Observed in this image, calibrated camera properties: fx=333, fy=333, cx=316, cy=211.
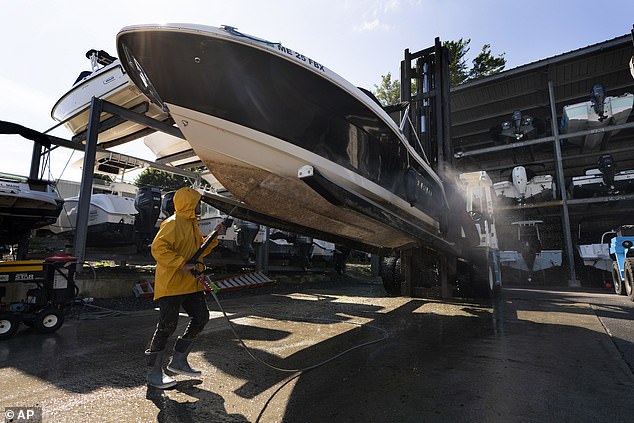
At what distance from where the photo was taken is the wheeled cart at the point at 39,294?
10.7 ft

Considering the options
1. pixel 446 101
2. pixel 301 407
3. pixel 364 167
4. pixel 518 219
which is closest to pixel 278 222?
pixel 364 167

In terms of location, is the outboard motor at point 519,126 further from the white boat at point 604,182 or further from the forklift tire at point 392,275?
the forklift tire at point 392,275

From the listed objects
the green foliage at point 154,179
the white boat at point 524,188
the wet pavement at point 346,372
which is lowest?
the wet pavement at point 346,372

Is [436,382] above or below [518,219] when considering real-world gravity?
below

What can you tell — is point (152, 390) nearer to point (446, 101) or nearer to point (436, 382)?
point (436, 382)

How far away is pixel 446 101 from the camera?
5.46m

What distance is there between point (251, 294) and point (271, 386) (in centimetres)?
502

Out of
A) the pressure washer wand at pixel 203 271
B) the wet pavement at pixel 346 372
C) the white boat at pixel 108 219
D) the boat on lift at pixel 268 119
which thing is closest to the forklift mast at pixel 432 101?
the boat on lift at pixel 268 119

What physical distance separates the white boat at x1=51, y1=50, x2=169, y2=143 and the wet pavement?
368cm

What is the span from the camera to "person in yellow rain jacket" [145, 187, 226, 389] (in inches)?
83.5

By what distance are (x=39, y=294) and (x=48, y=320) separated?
305 millimetres

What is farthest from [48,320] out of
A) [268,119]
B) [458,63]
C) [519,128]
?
[458,63]

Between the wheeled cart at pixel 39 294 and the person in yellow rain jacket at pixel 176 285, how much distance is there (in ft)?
6.80

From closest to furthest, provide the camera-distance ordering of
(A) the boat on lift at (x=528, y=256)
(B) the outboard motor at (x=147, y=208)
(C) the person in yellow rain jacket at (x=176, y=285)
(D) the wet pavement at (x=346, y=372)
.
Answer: (D) the wet pavement at (x=346, y=372)
(C) the person in yellow rain jacket at (x=176, y=285)
(B) the outboard motor at (x=147, y=208)
(A) the boat on lift at (x=528, y=256)
